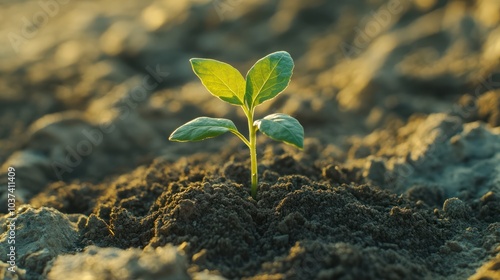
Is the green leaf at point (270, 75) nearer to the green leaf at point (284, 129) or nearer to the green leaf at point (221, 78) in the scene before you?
the green leaf at point (221, 78)

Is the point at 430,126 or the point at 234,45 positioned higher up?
the point at 234,45

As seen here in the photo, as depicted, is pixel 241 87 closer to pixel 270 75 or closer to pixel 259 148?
pixel 270 75

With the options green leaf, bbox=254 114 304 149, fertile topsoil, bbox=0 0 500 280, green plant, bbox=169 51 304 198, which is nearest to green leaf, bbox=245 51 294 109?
green plant, bbox=169 51 304 198

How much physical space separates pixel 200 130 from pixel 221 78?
1.05 ft

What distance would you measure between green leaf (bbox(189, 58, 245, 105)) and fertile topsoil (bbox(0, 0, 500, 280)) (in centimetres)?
45

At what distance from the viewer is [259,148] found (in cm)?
399

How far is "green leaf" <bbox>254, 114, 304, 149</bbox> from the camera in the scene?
225 cm

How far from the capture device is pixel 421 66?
525 cm

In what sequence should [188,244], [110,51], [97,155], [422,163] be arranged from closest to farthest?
[188,244] < [422,163] < [97,155] < [110,51]

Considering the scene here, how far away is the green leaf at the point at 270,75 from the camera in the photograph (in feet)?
8.50

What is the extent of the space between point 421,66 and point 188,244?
369 centimetres

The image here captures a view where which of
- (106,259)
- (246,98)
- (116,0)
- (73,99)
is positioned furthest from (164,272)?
(116,0)

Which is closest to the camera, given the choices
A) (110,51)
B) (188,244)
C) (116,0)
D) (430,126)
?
(188,244)

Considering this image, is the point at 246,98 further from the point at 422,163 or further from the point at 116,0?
the point at 116,0
